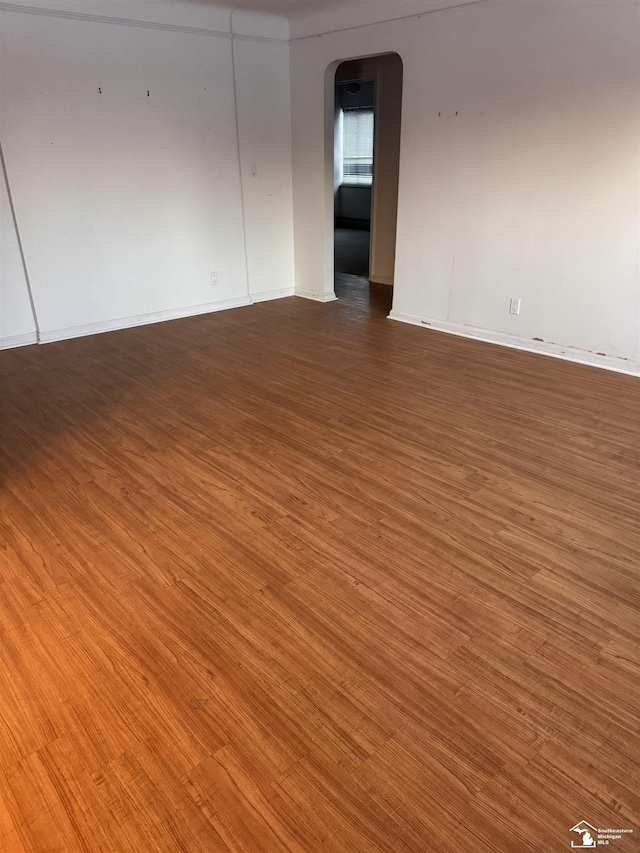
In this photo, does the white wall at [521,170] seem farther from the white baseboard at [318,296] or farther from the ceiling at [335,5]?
the white baseboard at [318,296]

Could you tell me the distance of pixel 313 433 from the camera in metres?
3.33

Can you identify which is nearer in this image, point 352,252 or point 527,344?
point 527,344

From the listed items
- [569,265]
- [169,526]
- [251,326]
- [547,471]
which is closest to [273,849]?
[169,526]

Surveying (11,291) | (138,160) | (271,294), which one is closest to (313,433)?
(11,291)

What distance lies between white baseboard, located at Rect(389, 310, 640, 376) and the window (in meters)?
6.63

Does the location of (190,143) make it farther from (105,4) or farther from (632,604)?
(632,604)

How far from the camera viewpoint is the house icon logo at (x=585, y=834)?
1322 millimetres

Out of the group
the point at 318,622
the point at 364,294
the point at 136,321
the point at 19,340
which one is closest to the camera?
the point at 318,622

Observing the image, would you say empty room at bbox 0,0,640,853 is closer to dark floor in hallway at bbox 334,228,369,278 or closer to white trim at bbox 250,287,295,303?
white trim at bbox 250,287,295,303

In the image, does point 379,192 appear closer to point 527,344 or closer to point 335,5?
point 335,5

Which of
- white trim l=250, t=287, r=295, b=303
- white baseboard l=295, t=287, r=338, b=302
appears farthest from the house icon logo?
white trim l=250, t=287, r=295, b=303

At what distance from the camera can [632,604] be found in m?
2.04

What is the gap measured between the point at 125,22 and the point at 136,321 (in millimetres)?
2392

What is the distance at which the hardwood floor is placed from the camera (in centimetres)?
140
